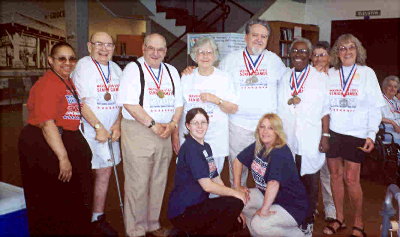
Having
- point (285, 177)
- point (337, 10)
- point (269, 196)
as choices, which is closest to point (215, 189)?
point (269, 196)

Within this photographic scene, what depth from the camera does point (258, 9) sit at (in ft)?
29.9

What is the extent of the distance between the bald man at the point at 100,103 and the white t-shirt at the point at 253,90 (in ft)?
3.27

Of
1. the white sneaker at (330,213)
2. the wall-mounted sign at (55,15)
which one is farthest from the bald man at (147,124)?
the wall-mounted sign at (55,15)

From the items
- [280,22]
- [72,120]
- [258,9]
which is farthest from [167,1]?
[72,120]

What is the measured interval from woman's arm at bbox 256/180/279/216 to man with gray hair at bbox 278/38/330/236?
524mm

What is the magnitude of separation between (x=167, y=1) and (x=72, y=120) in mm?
8369

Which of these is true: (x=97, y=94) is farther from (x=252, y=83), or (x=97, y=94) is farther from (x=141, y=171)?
(x=252, y=83)

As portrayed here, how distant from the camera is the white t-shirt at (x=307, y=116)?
114 inches

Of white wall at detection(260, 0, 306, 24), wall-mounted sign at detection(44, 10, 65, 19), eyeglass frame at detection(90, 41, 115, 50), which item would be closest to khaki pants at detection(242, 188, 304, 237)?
eyeglass frame at detection(90, 41, 115, 50)

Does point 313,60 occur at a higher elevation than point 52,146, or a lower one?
higher

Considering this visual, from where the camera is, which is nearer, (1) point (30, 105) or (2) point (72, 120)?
(1) point (30, 105)

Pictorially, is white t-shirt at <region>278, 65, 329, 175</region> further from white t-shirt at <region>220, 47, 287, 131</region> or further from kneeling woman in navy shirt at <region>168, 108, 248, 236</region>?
kneeling woman in navy shirt at <region>168, 108, 248, 236</region>

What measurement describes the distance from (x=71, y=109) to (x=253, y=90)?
145 cm

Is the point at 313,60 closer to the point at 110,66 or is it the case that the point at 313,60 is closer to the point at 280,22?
the point at 110,66
